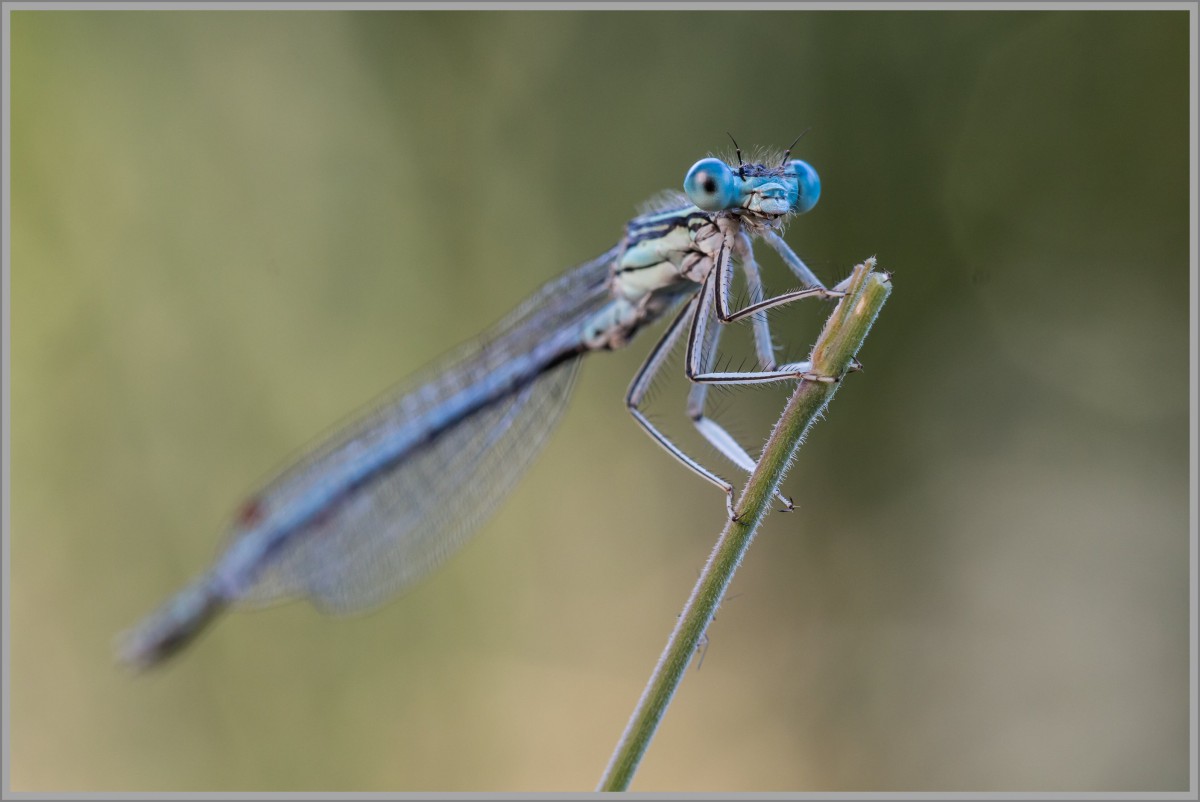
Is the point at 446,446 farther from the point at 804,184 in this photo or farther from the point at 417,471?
the point at 804,184

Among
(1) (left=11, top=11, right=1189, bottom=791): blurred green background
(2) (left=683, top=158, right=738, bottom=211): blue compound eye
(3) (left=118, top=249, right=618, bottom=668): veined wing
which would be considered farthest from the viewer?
(1) (left=11, top=11, right=1189, bottom=791): blurred green background

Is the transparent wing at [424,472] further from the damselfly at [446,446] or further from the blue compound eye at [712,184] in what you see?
the blue compound eye at [712,184]

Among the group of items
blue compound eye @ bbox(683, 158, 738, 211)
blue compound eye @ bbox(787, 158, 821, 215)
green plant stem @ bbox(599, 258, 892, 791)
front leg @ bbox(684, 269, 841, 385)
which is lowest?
green plant stem @ bbox(599, 258, 892, 791)

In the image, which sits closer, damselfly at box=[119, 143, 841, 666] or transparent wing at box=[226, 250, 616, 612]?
damselfly at box=[119, 143, 841, 666]

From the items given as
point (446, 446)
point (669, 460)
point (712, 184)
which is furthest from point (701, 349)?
point (669, 460)

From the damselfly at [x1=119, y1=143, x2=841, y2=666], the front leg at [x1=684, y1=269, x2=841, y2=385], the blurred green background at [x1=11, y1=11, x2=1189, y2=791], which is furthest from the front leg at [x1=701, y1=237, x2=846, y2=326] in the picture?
the blurred green background at [x1=11, y1=11, x2=1189, y2=791]

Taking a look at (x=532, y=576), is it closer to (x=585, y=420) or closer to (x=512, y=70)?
(x=585, y=420)

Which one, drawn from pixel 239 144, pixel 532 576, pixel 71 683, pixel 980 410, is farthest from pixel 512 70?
pixel 71 683

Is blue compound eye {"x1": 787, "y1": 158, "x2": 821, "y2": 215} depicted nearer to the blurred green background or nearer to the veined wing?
the veined wing
